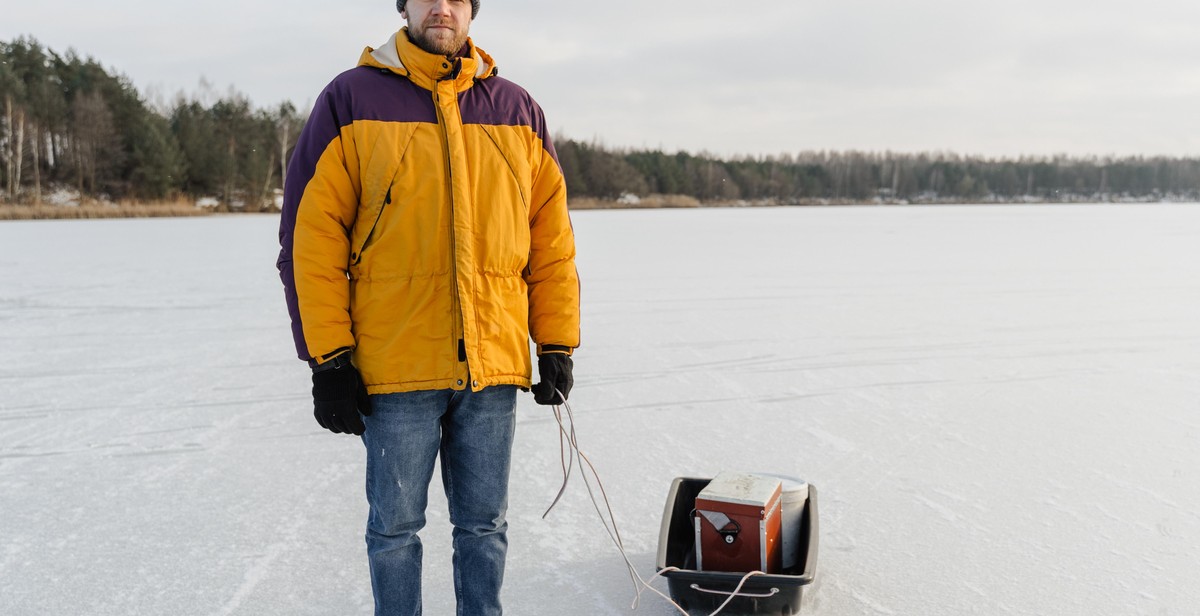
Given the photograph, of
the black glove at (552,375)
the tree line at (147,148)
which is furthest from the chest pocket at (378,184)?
the tree line at (147,148)

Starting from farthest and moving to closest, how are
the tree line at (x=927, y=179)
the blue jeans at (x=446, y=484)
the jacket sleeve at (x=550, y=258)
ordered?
the tree line at (x=927, y=179) < the jacket sleeve at (x=550, y=258) < the blue jeans at (x=446, y=484)

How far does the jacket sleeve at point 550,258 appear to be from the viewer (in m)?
1.90

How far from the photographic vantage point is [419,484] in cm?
177

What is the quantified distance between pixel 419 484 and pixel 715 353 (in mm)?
3764

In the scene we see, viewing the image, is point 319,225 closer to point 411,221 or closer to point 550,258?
point 411,221

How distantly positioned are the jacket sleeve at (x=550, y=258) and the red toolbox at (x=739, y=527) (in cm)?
61

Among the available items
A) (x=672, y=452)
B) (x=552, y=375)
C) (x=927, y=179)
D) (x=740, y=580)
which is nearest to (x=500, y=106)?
(x=552, y=375)

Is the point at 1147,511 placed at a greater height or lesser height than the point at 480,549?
lesser

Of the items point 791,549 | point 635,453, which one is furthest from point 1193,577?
Answer: point 635,453

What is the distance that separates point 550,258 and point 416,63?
0.51m

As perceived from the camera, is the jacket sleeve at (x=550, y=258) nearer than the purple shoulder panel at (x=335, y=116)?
No

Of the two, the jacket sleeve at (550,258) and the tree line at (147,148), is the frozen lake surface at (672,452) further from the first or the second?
the tree line at (147,148)

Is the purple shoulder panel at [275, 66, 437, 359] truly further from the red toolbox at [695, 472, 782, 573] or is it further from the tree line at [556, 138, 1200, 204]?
the tree line at [556, 138, 1200, 204]

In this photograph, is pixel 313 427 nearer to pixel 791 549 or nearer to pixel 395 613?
pixel 395 613
